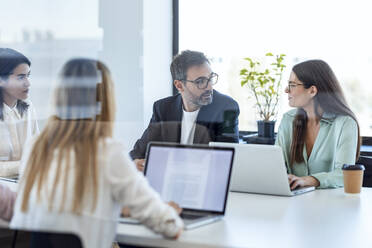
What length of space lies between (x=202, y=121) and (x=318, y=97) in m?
0.61

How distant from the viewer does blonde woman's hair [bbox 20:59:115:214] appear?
143cm

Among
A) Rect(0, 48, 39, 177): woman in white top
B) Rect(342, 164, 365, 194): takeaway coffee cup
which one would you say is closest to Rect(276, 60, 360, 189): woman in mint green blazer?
Rect(342, 164, 365, 194): takeaway coffee cup

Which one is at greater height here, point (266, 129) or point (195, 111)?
point (195, 111)

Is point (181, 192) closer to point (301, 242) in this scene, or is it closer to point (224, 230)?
point (224, 230)

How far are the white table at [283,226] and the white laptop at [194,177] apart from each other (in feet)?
0.24

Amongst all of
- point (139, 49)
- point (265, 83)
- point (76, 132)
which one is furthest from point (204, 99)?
point (76, 132)

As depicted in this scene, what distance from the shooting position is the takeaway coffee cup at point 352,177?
215 cm

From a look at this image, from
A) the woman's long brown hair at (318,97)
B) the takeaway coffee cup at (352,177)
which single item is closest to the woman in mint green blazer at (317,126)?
the woman's long brown hair at (318,97)

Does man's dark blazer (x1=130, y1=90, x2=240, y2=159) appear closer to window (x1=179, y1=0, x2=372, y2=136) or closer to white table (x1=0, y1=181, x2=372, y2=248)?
window (x1=179, y1=0, x2=372, y2=136)

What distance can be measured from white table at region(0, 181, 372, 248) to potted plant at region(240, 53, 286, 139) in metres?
1.33

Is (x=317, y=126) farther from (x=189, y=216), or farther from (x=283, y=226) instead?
(x=189, y=216)

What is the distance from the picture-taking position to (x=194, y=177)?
5.81 feet

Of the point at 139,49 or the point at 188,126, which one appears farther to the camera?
the point at 139,49

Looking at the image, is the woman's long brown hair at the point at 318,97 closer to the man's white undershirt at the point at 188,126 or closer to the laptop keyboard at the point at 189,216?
the man's white undershirt at the point at 188,126
